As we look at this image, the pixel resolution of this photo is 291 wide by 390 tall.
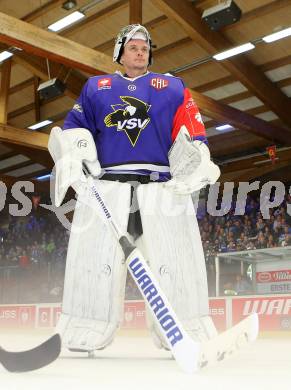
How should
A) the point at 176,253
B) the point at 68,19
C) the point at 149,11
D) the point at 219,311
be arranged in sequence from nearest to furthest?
1. the point at 176,253
2. the point at 219,311
3. the point at 68,19
4. the point at 149,11

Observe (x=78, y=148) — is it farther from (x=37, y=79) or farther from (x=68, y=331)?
(x=37, y=79)

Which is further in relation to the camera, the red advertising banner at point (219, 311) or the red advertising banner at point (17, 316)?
the red advertising banner at point (17, 316)

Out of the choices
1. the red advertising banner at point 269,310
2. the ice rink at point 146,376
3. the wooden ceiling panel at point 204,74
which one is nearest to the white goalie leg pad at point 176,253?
the ice rink at point 146,376

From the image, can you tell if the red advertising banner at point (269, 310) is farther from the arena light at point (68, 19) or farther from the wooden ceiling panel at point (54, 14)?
the wooden ceiling panel at point (54, 14)

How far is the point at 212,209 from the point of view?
12.3 meters

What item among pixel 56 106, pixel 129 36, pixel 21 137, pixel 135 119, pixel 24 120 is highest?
pixel 56 106

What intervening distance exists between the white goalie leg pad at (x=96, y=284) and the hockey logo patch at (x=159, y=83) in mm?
541

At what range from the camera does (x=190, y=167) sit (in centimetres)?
250

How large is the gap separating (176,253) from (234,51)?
6842 millimetres

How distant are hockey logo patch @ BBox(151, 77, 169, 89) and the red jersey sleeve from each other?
4.6 inches

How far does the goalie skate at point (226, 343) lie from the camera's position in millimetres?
1933

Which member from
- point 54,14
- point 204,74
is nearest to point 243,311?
point 204,74

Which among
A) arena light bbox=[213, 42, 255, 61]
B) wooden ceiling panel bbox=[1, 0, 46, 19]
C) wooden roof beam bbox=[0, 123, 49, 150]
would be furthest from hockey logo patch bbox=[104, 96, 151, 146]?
wooden roof beam bbox=[0, 123, 49, 150]

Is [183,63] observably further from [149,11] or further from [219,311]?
[219,311]
